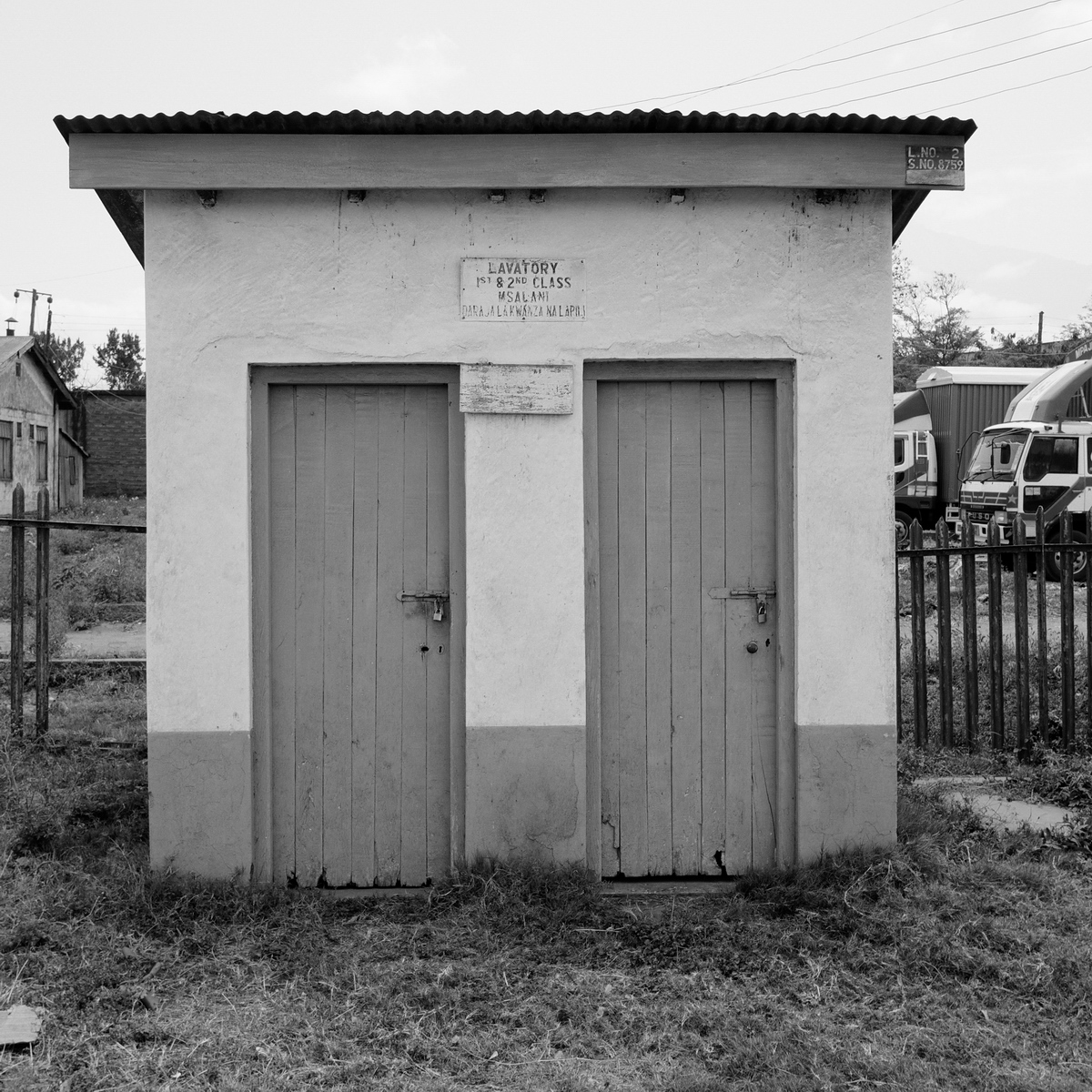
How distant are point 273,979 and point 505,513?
7.01 feet

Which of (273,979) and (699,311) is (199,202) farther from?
(273,979)

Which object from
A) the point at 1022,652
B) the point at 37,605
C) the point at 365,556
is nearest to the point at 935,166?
the point at 365,556

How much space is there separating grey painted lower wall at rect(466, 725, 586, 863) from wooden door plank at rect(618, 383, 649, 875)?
269 millimetres

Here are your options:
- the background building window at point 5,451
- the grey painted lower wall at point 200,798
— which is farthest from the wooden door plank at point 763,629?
the background building window at point 5,451

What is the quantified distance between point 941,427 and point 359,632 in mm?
20941

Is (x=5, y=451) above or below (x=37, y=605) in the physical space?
above

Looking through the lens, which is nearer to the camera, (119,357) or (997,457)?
(997,457)

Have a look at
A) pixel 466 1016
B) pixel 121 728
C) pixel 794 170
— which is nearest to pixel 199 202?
pixel 794 170

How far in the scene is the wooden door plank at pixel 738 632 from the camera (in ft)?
17.5

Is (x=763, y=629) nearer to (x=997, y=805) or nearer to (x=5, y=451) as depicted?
(x=997, y=805)

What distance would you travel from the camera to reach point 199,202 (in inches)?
200

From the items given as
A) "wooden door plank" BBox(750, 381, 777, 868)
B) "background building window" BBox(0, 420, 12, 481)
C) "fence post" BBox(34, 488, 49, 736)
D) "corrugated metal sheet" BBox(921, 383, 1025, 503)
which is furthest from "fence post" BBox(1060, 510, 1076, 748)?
"background building window" BBox(0, 420, 12, 481)

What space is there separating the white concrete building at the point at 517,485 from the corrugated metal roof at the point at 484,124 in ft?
0.06

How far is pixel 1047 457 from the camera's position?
1867cm
